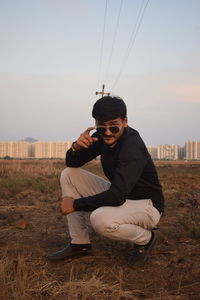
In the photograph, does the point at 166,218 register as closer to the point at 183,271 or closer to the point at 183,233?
the point at 183,233

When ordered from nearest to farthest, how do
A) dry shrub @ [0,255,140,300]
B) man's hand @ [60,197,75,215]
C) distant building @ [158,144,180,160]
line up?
dry shrub @ [0,255,140,300]
man's hand @ [60,197,75,215]
distant building @ [158,144,180,160]

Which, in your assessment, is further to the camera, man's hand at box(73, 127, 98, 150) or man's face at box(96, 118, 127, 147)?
man's hand at box(73, 127, 98, 150)

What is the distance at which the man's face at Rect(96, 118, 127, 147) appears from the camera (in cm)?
327

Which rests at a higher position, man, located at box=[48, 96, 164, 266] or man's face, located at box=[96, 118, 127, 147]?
man's face, located at box=[96, 118, 127, 147]

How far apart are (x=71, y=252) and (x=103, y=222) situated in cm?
65

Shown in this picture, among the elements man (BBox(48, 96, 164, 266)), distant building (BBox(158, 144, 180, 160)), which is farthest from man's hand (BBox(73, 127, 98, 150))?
distant building (BBox(158, 144, 180, 160))

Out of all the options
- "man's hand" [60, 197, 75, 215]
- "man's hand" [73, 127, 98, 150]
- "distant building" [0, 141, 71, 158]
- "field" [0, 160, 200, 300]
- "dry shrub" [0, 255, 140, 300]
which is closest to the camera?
"dry shrub" [0, 255, 140, 300]

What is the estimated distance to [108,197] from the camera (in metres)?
3.10

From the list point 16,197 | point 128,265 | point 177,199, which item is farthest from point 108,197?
point 16,197

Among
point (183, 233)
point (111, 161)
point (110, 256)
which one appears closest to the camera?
point (111, 161)

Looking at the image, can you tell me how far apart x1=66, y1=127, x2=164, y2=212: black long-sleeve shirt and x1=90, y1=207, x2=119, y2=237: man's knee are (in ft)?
0.23

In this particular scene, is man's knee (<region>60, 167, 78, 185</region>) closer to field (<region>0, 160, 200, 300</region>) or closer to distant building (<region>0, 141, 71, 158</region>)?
field (<region>0, 160, 200, 300</region>)

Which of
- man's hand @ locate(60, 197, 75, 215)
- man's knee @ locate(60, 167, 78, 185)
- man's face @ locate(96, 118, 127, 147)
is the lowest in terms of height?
man's hand @ locate(60, 197, 75, 215)

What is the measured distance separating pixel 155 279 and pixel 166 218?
Result: 3021mm
